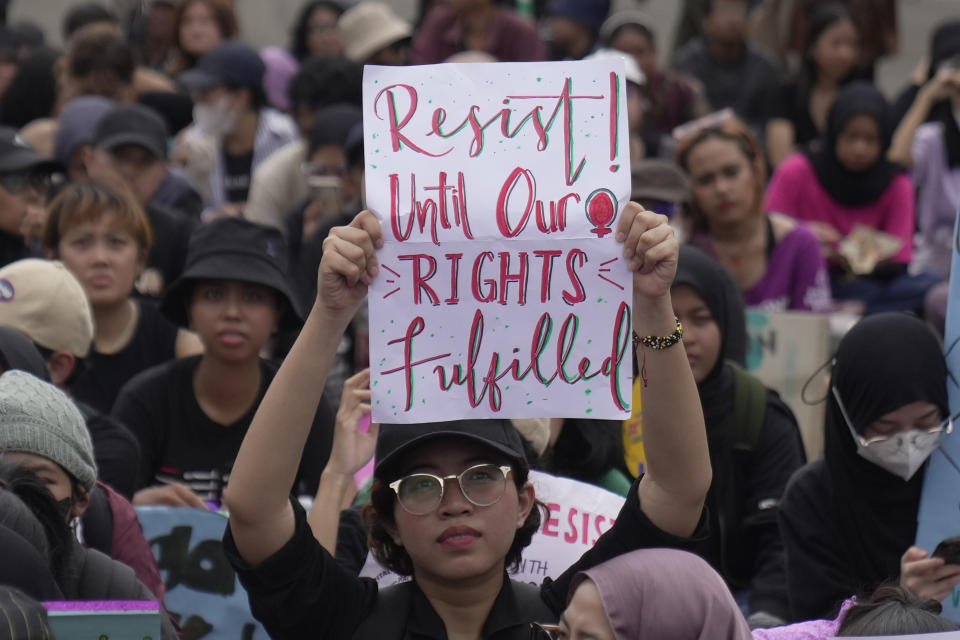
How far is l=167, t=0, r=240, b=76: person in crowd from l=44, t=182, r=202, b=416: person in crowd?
537 cm

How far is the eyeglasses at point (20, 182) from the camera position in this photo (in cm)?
714

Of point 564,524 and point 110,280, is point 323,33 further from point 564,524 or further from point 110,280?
point 564,524

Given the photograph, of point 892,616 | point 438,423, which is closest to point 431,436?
point 438,423

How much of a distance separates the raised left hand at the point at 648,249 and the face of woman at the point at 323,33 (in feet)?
28.3

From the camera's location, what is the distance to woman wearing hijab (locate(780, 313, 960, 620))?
4.60 meters

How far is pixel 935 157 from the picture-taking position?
9.83 m

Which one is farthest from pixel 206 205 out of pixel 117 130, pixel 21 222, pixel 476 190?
pixel 476 190

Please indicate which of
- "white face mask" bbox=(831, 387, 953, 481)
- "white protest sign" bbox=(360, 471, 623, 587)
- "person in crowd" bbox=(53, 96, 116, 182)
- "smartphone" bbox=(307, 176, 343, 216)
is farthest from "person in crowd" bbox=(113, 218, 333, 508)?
"person in crowd" bbox=(53, 96, 116, 182)

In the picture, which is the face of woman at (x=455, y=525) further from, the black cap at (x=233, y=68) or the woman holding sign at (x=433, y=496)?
the black cap at (x=233, y=68)

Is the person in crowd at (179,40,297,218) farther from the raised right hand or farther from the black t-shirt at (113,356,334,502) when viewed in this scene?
the raised right hand

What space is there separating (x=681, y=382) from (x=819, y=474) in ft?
5.29

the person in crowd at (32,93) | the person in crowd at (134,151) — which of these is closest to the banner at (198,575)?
the person in crowd at (134,151)

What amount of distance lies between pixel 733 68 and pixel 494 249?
8.68 m

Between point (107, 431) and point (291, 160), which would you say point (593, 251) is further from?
point (291, 160)
